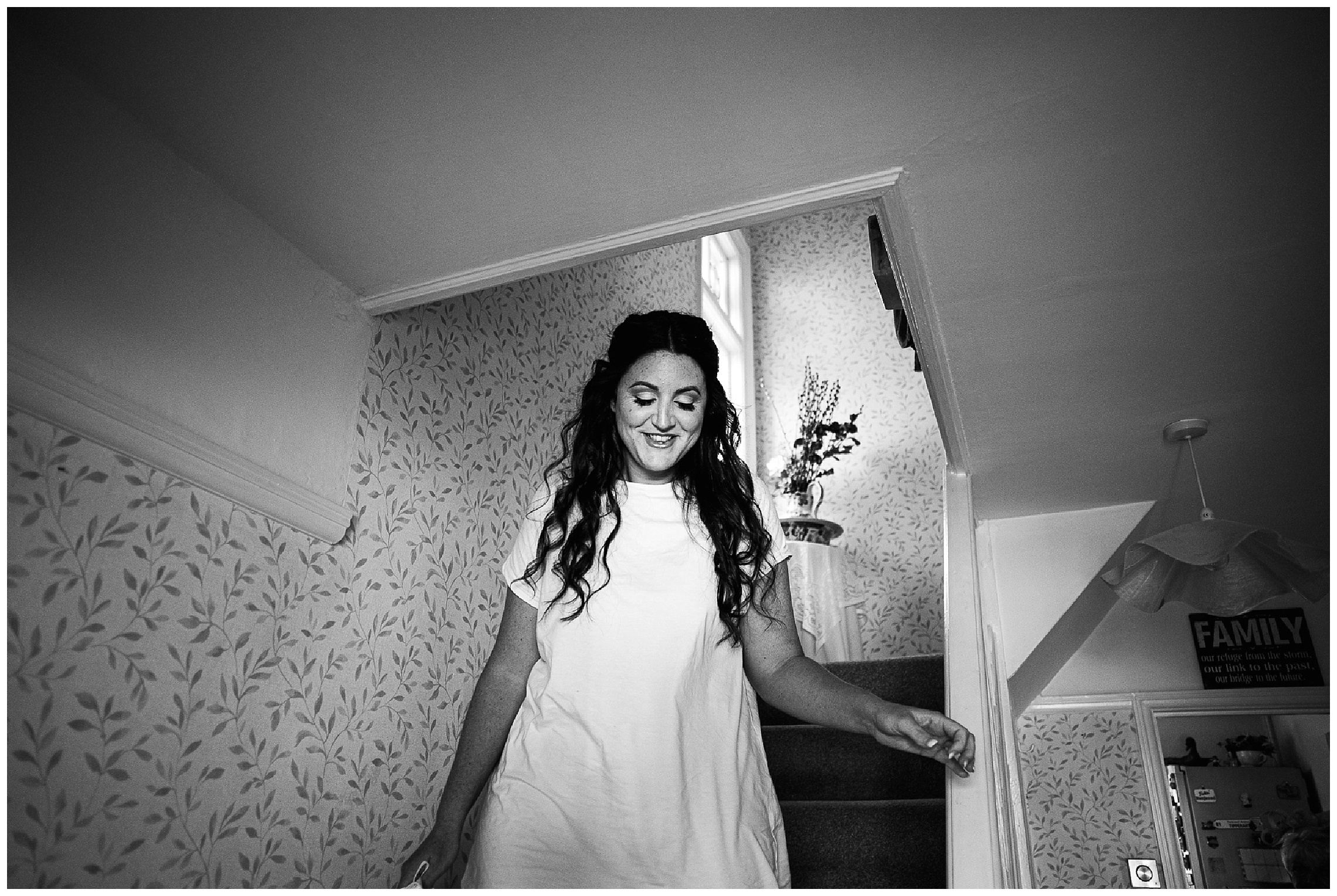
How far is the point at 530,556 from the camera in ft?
5.59

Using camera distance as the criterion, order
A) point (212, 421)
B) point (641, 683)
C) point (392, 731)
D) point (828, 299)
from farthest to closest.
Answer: point (828, 299)
point (392, 731)
point (212, 421)
point (641, 683)

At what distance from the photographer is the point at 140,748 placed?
1428 mm

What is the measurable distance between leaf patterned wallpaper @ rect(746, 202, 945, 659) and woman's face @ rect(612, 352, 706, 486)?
10.6 feet

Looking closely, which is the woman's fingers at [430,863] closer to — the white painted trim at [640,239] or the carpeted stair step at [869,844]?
the carpeted stair step at [869,844]

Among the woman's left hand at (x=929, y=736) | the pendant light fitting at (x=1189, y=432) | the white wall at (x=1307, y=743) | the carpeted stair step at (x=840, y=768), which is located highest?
the pendant light fitting at (x=1189, y=432)

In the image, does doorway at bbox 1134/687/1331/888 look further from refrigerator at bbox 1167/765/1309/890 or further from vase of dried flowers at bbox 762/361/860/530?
vase of dried flowers at bbox 762/361/860/530

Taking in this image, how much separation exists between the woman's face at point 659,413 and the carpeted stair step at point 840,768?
0.96 metres

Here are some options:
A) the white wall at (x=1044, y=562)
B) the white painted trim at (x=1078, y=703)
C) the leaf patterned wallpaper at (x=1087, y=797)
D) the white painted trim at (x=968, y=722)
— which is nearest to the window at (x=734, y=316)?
the white wall at (x=1044, y=562)

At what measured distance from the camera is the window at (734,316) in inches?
205

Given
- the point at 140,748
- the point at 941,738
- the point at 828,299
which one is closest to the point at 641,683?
the point at 941,738

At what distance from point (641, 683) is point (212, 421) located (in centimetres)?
90

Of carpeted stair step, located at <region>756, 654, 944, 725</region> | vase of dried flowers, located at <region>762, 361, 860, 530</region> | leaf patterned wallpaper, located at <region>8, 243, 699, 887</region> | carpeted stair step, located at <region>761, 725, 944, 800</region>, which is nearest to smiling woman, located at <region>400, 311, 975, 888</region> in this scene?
leaf patterned wallpaper, located at <region>8, 243, 699, 887</region>

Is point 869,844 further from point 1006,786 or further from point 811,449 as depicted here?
point 811,449

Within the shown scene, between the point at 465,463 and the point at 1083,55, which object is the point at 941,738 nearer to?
the point at 1083,55
